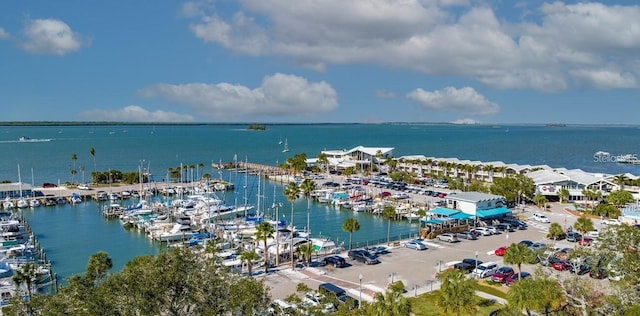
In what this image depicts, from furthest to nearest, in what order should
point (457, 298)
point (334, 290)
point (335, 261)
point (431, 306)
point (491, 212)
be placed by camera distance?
point (491, 212), point (335, 261), point (334, 290), point (431, 306), point (457, 298)

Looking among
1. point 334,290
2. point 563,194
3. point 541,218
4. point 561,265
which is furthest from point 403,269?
point 563,194

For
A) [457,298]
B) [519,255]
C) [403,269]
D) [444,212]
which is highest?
[457,298]

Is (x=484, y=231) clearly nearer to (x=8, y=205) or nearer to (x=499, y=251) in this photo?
(x=499, y=251)

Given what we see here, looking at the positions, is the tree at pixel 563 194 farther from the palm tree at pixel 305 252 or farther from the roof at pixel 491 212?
the palm tree at pixel 305 252

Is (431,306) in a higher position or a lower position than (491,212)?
lower

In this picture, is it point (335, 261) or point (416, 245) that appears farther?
point (416, 245)

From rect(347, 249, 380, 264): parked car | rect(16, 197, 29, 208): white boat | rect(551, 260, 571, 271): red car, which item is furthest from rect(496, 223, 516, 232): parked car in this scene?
rect(16, 197, 29, 208): white boat
